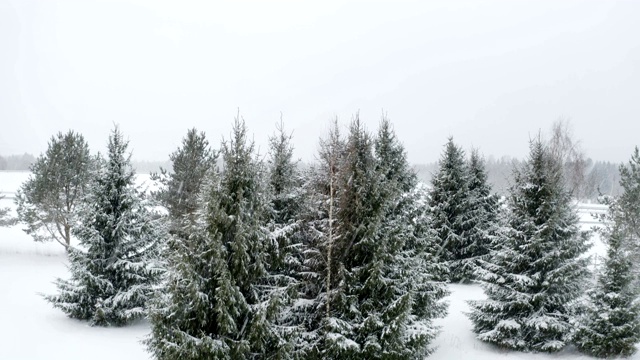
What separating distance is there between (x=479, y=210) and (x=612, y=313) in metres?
9.97

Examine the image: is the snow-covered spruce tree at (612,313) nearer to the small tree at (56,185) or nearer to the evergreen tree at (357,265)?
the evergreen tree at (357,265)

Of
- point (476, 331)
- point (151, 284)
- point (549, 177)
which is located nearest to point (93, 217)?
point (151, 284)

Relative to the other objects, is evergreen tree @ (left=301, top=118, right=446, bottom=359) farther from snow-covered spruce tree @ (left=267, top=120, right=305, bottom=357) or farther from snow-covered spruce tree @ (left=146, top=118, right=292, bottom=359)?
snow-covered spruce tree @ (left=146, top=118, right=292, bottom=359)

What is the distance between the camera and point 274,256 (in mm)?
9453

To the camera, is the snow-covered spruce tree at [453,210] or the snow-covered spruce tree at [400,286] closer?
the snow-covered spruce tree at [400,286]

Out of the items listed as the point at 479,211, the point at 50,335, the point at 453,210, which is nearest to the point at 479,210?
the point at 479,211

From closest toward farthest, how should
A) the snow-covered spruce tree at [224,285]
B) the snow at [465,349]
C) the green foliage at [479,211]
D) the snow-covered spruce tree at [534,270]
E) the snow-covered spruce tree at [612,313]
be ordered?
the snow-covered spruce tree at [224,285]
the snow-covered spruce tree at [612,313]
the snow at [465,349]
the snow-covered spruce tree at [534,270]
the green foliage at [479,211]

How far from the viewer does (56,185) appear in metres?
24.6

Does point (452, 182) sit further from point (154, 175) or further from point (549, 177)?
point (154, 175)

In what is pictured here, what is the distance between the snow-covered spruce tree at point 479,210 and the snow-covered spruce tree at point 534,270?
6.21m

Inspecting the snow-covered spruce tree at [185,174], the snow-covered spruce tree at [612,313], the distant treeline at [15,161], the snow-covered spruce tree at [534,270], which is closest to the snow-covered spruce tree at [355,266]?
the snow-covered spruce tree at [534,270]

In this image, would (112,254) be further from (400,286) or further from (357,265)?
(400,286)

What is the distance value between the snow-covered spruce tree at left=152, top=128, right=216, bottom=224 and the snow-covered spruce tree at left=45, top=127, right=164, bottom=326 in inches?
190

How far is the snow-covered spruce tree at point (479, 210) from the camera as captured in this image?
69.6 ft
